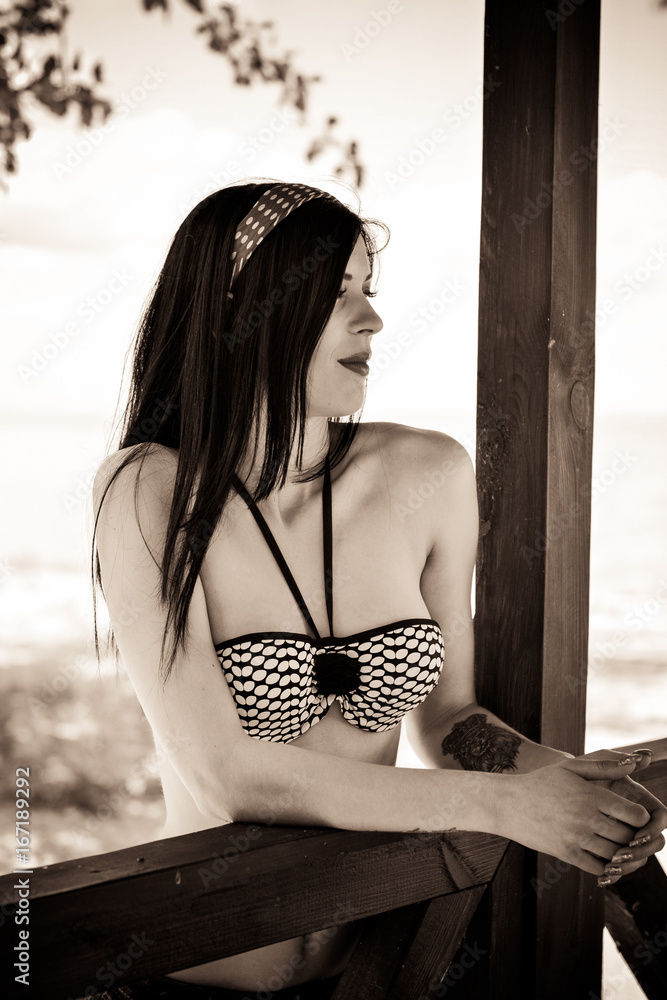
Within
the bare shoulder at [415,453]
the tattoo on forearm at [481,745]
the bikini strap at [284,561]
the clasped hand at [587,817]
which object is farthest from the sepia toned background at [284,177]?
the clasped hand at [587,817]

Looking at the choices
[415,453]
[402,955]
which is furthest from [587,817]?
[415,453]

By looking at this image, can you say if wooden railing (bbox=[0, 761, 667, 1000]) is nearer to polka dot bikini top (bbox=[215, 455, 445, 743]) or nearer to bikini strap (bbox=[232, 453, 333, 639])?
polka dot bikini top (bbox=[215, 455, 445, 743])

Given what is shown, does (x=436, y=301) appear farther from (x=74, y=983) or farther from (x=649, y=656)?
(x=649, y=656)

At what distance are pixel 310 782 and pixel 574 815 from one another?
413mm

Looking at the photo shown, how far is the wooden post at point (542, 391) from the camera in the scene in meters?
1.66

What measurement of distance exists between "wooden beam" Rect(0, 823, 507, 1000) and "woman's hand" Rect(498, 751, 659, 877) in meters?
0.12

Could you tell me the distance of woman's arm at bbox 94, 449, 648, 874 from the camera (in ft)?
4.66

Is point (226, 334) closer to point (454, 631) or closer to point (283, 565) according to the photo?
point (283, 565)

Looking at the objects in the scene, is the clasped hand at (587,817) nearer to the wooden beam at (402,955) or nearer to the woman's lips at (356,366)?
the wooden beam at (402,955)

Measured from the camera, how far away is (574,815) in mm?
1407

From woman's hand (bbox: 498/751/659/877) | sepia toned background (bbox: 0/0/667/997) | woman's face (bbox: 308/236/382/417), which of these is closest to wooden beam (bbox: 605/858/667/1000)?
woman's hand (bbox: 498/751/659/877)

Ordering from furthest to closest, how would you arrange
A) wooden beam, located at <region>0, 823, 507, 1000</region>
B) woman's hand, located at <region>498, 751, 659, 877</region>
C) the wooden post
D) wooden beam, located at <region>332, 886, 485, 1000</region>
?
the wooden post
wooden beam, located at <region>332, 886, 485, 1000</region>
woman's hand, located at <region>498, 751, 659, 877</region>
wooden beam, located at <region>0, 823, 507, 1000</region>

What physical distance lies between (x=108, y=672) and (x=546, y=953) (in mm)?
4638

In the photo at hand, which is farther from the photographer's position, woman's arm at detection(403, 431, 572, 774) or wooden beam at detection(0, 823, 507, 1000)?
woman's arm at detection(403, 431, 572, 774)
